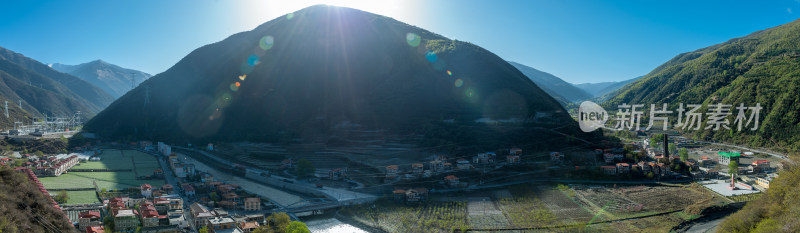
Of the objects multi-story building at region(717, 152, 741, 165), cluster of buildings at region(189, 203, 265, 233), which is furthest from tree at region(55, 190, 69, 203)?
multi-story building at region(717, 152, 741, 165)

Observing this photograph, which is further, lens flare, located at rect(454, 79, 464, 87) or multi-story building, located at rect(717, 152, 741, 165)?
lens flare, located at rect(454, 79, 464, 87)

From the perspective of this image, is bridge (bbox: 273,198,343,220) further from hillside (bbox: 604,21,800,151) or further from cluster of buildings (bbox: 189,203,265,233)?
hillside (bbox: 604,21,800,151)

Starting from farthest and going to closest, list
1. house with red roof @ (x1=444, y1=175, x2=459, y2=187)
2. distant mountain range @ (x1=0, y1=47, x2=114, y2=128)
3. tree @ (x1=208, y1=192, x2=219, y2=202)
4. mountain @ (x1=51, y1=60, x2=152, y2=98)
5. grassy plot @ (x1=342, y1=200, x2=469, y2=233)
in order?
mountain @ (x1=51, y1=60, x2=152, y2=98)
distant mountain range @ (x1=0, y1=47, x2=114, y2=128)
house with red roof @ (x1=444, y1=175, x2=459, y2=187)
tree @ (x1=208, y1=192, x2=219, y2=202)
grassy plot @ (x1=342, y1=200, x2=469, y2=233)

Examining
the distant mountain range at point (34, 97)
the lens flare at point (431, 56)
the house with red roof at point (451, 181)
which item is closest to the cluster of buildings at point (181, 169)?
the house with red roof at point (451, 181)

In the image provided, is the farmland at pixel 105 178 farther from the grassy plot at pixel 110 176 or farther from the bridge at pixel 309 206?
the bridge at pixel 309 206

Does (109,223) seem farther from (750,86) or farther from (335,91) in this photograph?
(750,86)

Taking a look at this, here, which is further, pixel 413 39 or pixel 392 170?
pixel 413 39

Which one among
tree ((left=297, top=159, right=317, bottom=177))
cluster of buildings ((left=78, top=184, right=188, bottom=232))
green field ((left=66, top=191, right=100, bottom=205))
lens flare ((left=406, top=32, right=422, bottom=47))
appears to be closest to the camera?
cluster of buildings ((left=78, top=184, right=188, bottom=232))

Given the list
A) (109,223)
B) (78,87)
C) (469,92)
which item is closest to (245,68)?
(469,92)
